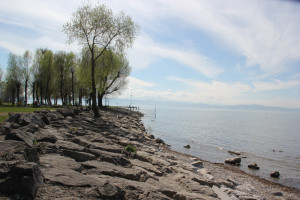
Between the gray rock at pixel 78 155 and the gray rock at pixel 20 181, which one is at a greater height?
the gray rock at pixel 20 181

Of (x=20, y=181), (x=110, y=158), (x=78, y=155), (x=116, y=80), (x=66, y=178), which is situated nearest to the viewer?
(x=20, y=181)

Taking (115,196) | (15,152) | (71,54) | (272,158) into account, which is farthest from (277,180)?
(71,54)

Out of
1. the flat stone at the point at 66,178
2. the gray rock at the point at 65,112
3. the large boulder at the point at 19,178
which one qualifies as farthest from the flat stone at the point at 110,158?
the gray rock at the point at 65,112

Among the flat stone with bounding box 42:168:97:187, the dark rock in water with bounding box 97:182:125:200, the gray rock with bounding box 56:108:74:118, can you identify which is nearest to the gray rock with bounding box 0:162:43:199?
the flat stone with bounding box 42:168:97:187

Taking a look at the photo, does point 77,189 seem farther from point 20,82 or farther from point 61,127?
point 20,82

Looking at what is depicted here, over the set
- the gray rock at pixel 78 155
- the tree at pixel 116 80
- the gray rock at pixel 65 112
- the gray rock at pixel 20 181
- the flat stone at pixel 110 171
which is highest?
the tree at pixel 116 80

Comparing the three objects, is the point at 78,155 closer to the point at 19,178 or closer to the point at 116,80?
the point at 19,178

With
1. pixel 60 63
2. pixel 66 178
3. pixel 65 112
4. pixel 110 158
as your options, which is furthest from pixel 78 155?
pixel 60 63

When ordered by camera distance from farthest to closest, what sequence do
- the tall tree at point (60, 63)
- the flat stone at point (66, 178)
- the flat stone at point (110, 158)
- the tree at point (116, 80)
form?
the tall tree at point (60, 63)
the tree at point (116, 80)
the flat stone at point (110, 158)
the flat stone at point (66, 178)

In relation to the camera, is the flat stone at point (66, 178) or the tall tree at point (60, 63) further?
the tall tree at point (60, 63)

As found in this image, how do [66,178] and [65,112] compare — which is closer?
[66,178]

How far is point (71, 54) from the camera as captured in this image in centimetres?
4884

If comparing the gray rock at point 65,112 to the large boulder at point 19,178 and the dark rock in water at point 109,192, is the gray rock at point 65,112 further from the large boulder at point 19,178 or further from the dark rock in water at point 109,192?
the dark rock in water at point 109,192

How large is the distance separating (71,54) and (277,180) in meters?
46.8
